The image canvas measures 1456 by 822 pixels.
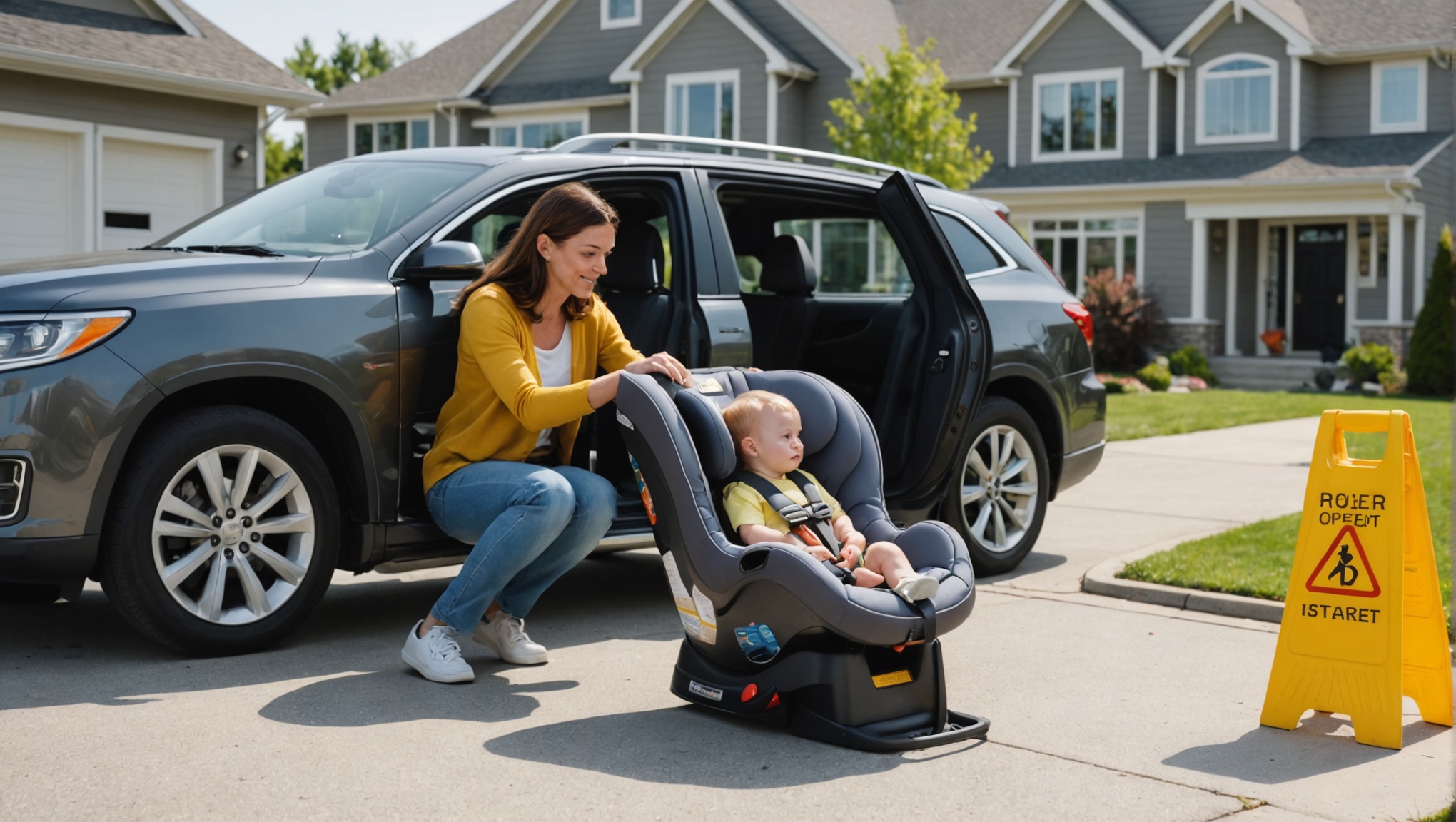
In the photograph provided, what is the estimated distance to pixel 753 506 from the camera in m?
4.62

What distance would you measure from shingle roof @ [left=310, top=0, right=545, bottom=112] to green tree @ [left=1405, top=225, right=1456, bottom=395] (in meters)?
19.1

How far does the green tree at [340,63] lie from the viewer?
2559 inches

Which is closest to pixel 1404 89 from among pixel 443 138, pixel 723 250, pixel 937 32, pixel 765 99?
pixel 937 32

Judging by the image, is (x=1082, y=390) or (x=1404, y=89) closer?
(x=1082, y=390)

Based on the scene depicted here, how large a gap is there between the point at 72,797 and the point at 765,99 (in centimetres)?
2584

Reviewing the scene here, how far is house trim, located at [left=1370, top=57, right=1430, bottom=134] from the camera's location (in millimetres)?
26156

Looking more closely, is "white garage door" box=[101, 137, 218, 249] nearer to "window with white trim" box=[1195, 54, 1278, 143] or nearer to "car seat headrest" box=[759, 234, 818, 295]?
"car seat headrest" box=[759, 234, 818, 295]

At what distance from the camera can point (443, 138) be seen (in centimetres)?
3278

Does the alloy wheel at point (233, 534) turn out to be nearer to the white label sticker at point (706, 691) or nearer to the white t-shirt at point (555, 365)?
the white t-shirt at point (555, 365)

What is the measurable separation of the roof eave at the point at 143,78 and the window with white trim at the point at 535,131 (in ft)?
45.9

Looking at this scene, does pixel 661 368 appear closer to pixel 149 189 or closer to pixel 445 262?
pixel 445 262

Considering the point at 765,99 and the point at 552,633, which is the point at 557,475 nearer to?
the point at 552,633

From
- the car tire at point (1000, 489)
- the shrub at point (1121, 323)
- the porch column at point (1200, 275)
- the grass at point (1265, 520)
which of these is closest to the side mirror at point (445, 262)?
the car tire at point (1000, 489)

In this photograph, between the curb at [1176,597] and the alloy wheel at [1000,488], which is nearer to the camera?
the curb at [1176,597]
